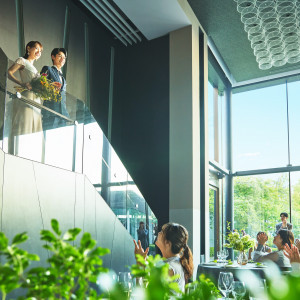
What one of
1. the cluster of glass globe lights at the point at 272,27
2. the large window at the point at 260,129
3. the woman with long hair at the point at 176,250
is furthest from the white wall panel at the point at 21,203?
the large window at the point at 260,129

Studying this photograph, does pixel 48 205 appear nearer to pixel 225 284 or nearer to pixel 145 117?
pixel 225 284

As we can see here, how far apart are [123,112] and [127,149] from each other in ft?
2.51

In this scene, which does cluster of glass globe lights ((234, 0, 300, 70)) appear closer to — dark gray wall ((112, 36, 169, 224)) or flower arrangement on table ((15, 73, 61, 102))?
dark gray wall ((112, 36, 169, 224))

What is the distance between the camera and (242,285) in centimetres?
204

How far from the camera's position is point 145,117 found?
742 centimetres

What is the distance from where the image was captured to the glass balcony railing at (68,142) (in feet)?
12.1

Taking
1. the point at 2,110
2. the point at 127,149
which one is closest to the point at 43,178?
the point at 2,110

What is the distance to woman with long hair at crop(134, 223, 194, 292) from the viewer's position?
130 inches

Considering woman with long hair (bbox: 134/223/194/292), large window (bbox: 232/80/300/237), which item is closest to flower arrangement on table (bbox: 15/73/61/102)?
woman with long hair (bbox: 134/223/194/292)

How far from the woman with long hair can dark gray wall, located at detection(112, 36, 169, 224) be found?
3370mm

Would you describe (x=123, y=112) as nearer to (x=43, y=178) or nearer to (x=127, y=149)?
(x=127, y=149)

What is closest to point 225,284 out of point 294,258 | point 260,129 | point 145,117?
point 294,258

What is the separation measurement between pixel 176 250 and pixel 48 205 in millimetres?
1409

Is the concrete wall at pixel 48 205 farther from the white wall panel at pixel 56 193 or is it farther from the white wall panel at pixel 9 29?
the white wall panel at pixel 9 29
